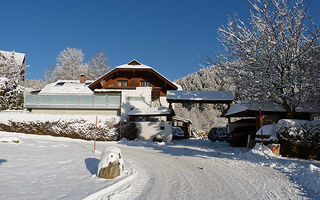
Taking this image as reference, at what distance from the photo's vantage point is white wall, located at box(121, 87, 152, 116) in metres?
28.7

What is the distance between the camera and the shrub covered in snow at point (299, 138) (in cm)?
1144

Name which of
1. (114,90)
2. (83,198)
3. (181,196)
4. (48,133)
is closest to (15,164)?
(83,198)

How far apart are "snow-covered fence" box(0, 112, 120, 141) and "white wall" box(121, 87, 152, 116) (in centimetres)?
563

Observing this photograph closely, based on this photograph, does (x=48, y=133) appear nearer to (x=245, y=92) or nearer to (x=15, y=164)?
(x=15, y=164)

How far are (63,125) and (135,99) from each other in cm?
943

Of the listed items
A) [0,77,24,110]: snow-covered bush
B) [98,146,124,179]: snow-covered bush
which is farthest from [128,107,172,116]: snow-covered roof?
[0,77,24,110]: snow-covered bush

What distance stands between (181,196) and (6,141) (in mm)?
14654

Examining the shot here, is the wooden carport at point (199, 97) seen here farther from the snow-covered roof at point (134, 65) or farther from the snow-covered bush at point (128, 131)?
the snow-covered roof at point (134, 65)

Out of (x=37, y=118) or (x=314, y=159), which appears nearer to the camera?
(x=314, y=159)

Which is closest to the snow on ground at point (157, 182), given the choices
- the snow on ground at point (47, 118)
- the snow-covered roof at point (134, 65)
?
the snow on ground at point (47, 118)

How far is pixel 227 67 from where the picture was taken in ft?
50.3

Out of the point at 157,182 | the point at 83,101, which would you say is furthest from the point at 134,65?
the point at 157,182

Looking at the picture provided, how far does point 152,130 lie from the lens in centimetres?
2380

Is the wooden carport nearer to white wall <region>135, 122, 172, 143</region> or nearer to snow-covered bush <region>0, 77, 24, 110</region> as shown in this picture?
white wall <region>135, 122, 172, 143</region>
